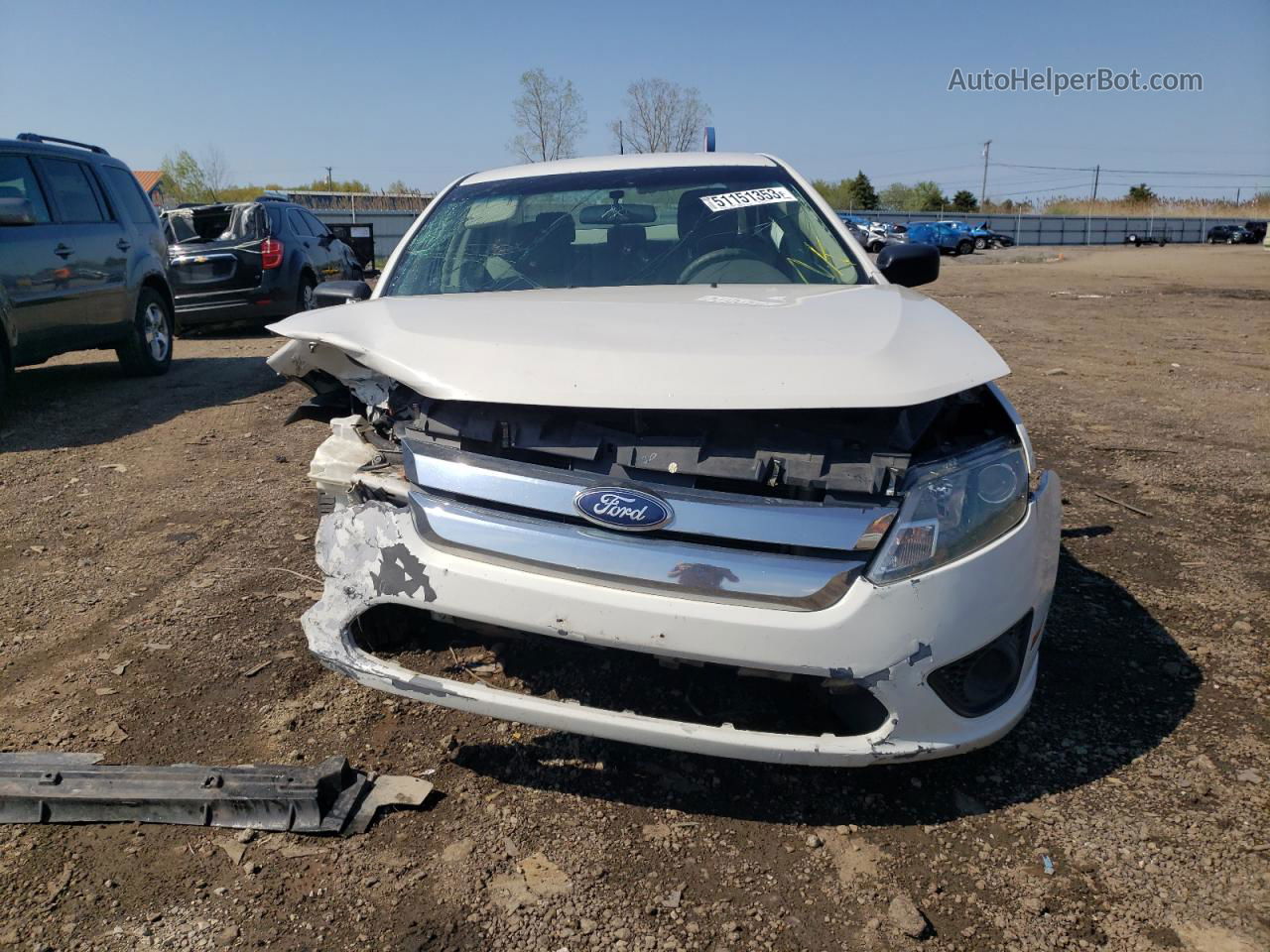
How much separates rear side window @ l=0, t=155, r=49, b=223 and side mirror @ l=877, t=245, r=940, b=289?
5974 millimetres

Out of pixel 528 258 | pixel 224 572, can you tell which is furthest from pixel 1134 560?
pixel 224 572

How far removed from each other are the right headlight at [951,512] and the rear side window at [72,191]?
725 cm

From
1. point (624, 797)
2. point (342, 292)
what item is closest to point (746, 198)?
point (342, 292)

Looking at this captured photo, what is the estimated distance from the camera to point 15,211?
20.2 feet

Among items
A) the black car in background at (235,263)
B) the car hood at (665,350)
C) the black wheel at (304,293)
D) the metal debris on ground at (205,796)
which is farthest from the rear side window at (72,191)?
the metal debris on ground at (205,796)

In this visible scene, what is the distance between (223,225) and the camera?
1077 cm

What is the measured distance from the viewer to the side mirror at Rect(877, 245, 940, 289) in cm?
357

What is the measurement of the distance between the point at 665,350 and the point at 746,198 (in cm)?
167

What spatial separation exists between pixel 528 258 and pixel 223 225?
879 centimetres

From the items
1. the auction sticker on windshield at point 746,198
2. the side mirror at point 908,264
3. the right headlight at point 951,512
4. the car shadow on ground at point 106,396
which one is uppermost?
the auction sticker on windshield at point 746,198

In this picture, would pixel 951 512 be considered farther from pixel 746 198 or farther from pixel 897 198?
pixel 897 198

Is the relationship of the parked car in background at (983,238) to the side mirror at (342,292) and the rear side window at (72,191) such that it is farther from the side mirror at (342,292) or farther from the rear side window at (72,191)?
the side mirror at (342,292)

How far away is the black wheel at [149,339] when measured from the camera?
785 centimetres

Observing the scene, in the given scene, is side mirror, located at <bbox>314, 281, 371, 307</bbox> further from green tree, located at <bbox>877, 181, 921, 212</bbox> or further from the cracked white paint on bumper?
green tree, located at <bbox>877, 181, 921, 212</bbox>
